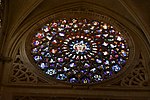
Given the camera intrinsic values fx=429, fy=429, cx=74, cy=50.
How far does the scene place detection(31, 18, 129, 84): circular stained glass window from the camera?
15477 millimetres

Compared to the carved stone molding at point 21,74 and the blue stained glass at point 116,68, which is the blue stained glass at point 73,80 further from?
the blue stained glass at point 116,68

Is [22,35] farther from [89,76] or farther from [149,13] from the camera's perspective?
[149,13]

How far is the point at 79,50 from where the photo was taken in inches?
639

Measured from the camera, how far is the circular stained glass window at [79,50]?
15477mm

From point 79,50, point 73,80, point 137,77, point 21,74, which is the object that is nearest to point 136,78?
point 137,77

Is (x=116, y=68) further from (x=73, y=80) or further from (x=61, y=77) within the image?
(x=61, y=77)

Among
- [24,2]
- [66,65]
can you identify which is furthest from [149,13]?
[24,2]

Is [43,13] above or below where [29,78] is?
above

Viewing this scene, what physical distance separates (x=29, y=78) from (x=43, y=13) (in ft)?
9.97

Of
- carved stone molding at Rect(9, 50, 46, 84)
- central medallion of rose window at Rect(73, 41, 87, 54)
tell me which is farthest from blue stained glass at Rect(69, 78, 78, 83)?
central medallion of rose window at Rect(73, 41, 87, 54)

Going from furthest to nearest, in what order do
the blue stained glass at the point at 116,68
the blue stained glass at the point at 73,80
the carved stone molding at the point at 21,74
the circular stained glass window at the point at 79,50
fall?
1. the blue stained glass at the point at 116,68
2. the circular stained glass window at the point at 79,50
3. the blue stained glass at the point at 73,80
4. the carved stone molding at the point at 21,74

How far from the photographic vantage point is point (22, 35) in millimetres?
16172

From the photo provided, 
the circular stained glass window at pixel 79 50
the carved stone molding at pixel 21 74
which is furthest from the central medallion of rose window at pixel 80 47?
the carved stone molding at pixel 21 74

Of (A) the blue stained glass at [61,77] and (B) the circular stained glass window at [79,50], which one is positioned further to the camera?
(B) the circular stained glass window at [79,50]
